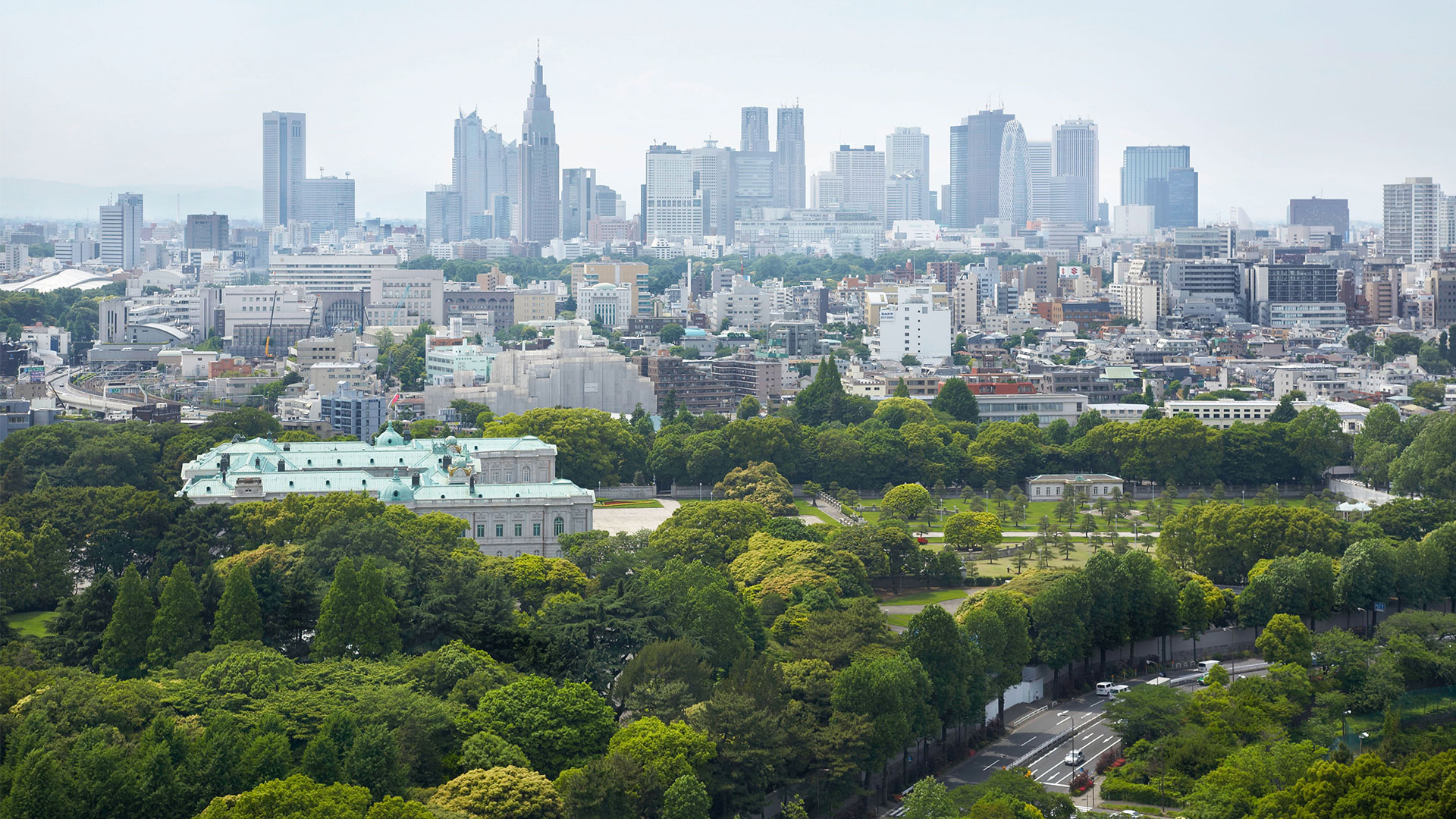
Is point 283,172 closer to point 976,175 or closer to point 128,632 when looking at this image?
point 976,175

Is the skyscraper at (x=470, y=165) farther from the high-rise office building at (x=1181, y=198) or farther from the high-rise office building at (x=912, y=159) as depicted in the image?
the high-rise office building at (x=1181, y=198)

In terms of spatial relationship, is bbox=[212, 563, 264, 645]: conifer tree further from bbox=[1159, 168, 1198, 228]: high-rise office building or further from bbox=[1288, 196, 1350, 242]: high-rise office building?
bbox=[1159, 168, 1198, 228]: high-rise office building

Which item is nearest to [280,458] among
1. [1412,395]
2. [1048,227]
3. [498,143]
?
[1412,395]

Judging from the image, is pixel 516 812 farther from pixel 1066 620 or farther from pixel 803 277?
pixel 803 277

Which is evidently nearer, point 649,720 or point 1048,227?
point 649,720

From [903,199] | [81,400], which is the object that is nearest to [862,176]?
[903,199]

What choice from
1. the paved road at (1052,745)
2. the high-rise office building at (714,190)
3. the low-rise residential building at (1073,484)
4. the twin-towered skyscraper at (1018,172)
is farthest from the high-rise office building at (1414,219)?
the paved road at (1052,745)
